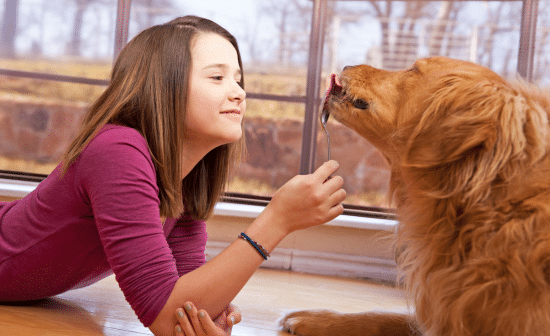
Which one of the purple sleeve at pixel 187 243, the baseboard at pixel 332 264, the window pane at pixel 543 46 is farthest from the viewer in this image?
the window pane at pixel 543 46

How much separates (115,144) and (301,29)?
2888 millimetres

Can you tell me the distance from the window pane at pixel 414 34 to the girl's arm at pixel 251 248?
8.15ft

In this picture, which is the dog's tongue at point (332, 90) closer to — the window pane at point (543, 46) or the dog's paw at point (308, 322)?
the dog's paw at point (308, 322)

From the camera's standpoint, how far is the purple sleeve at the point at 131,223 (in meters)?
0.99

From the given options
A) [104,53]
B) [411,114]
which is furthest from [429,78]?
[104,53]

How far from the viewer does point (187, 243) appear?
153 cm

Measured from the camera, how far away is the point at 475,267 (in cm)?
92

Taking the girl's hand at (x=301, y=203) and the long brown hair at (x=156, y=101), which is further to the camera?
the long brown hair at (x=156, y=101)

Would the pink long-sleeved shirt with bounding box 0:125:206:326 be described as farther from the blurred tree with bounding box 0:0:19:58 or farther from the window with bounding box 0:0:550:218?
the blurred tree with bounding box 0:0:19:58

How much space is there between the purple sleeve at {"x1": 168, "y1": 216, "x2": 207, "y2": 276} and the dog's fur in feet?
2.23

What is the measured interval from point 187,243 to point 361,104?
27.9 inches

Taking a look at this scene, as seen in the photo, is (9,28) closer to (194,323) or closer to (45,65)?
(45,65)

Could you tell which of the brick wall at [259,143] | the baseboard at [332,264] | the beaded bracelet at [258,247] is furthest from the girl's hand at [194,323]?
the brick wall at [259,143]

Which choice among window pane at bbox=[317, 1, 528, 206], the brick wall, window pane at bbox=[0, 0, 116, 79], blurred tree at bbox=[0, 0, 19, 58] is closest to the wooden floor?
window pane at bbox=[317, 1, 528, 206]
